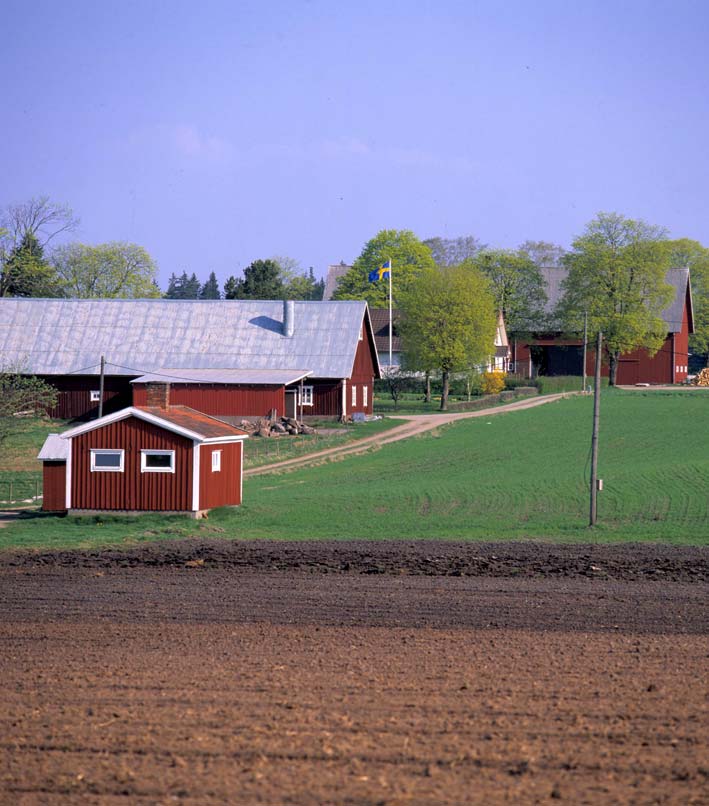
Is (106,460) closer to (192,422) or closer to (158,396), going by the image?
(192,422)

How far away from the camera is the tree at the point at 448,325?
7350cm

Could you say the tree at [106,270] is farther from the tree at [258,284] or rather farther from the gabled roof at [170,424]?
the gabled roof at [170,424]

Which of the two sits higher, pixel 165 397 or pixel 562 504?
pixel 165 397

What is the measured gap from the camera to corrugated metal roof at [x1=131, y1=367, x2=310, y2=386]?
57562mm

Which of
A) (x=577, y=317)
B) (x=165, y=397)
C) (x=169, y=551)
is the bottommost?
(x=169, y=551)

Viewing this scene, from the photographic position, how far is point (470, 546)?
85.5 feet

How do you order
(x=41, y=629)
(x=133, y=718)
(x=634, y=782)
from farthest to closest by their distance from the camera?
(x=41, y=629) → (x=133, y=718) → (x=634, y=782)

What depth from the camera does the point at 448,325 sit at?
74.0 metres

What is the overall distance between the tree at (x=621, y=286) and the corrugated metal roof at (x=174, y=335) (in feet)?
99.4

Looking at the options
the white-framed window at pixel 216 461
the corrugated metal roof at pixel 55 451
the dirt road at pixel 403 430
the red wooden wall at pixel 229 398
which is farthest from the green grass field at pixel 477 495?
the red wooden wall at pixel 229 398

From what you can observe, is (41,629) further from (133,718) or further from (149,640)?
(133,718)

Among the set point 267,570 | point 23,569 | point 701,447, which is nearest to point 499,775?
point 267,570

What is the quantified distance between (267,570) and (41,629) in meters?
6.93

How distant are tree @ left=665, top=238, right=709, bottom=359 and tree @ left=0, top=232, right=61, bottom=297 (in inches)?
2304
